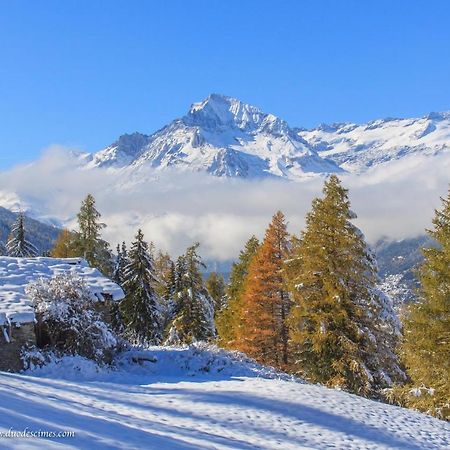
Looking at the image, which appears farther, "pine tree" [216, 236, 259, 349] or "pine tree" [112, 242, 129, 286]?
"pine tree" [112, 242, 129, 286]

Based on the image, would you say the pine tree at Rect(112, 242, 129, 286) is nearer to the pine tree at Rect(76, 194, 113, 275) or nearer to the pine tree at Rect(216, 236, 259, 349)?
the pine tree at Rect(76, 194, 113, 275)

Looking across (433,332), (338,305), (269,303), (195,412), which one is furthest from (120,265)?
(195,412)

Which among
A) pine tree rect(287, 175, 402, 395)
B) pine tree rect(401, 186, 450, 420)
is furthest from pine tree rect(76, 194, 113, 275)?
pine tree rect(401, 186, 450, 420)

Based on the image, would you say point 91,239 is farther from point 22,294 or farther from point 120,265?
point 22,294

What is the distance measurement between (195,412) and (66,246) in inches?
1304

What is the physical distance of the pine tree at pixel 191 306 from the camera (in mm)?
38906

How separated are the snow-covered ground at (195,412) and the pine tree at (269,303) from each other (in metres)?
10.3

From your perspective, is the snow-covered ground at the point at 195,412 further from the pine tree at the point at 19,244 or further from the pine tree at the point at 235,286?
the pine tree at the point at 19,244

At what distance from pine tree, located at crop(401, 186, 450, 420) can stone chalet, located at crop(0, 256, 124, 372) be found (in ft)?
38.6

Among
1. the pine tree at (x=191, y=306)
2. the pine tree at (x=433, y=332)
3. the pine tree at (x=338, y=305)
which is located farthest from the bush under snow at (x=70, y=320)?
the pine tree at (x=191, y=306)

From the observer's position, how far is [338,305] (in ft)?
74.1

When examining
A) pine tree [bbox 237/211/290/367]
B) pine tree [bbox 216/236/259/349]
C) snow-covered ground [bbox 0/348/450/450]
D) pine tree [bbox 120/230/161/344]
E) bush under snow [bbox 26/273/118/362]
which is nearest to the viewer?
snow-covered ground [bbox 0/348/450/450]

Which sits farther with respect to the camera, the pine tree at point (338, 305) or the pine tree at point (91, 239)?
the pine tree at point (91, 239)

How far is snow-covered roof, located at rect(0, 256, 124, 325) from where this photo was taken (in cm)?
1852
